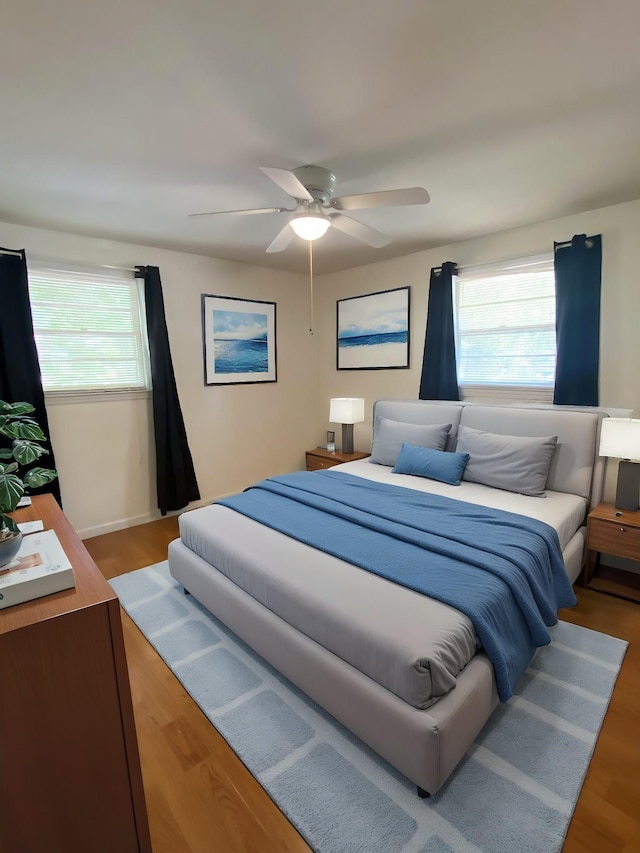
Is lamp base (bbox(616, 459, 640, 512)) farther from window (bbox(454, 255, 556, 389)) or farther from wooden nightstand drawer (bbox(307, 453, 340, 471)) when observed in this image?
wooden nightstand drawer (bbox(307, 453, 340, 471))

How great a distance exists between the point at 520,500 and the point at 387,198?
1997mm

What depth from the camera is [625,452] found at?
2506mm

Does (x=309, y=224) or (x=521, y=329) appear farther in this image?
(x=521, y=329)

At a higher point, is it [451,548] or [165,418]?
[165,418]

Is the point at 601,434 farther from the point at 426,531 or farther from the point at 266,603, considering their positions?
the point at 266,603

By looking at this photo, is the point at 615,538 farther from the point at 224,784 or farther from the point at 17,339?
the point at 17,339

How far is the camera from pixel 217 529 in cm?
243

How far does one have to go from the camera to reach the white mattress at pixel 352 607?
55.9 inches

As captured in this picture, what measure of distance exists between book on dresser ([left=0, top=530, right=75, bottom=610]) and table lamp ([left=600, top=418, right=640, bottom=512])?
2.86 m

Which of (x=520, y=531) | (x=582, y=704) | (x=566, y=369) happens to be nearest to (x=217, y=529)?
(x=520, y=531)

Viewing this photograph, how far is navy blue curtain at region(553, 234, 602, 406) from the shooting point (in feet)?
9.58

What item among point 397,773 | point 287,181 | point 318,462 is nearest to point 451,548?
point 397,773

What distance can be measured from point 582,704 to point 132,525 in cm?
352

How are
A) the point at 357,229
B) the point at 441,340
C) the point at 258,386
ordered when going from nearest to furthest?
the point at 357,229, the point at 441,340, the point at 258,386
